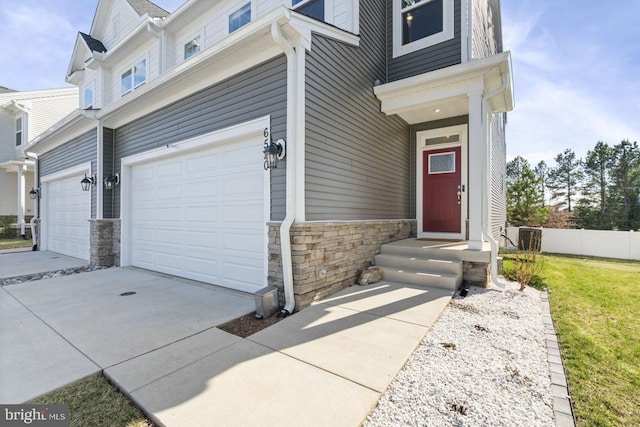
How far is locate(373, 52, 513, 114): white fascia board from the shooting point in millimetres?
4469

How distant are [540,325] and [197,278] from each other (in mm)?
5356

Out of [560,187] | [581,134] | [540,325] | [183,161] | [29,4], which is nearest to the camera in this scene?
[540,325]

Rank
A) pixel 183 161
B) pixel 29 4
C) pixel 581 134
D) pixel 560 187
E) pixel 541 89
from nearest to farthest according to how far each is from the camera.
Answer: pixel 29 4
pixel 183 161
pixel 541 89
pixel 581 134
pixel 560 187

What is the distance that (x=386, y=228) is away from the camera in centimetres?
574

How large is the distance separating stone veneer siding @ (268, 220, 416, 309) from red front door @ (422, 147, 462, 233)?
212 cm

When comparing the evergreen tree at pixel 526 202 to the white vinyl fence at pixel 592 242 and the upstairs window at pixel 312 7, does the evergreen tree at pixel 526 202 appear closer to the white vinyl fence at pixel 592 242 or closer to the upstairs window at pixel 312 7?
the white vinyl fence at pixel 592 242

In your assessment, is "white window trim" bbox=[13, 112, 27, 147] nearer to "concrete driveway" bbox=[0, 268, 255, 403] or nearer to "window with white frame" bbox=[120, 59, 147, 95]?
"window with white frame" bbox=[120, 59, 147, 95]

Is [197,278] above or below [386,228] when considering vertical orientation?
below

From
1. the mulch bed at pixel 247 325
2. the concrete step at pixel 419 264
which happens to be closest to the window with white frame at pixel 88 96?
the mulch bed at pixel 247 325

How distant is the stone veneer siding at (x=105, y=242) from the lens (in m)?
6.92

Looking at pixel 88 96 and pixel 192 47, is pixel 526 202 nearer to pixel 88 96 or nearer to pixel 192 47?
pixel 192 47

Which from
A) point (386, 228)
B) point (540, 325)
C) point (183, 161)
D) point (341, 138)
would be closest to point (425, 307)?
point (540, 325)

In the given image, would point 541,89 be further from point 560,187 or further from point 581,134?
point 560,187

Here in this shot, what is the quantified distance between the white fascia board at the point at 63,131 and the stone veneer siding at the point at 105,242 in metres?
2.58
